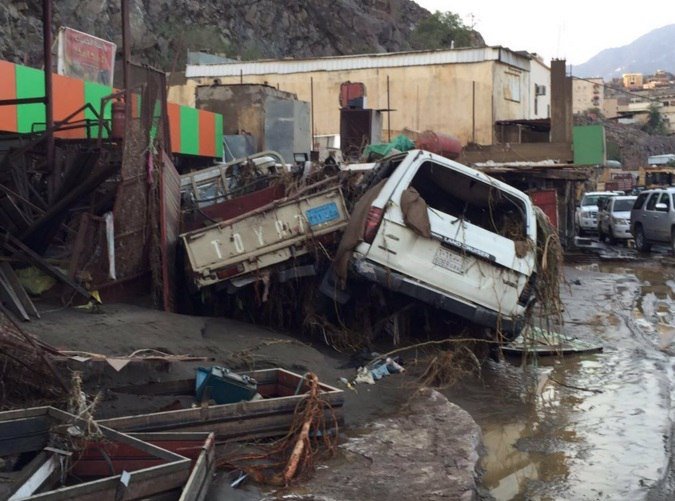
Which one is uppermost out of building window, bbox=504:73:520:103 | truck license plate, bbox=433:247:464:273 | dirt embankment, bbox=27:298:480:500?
building window, bbox=504:73:520:103

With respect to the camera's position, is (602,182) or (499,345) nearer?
(499,345)

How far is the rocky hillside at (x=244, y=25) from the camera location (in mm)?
39188

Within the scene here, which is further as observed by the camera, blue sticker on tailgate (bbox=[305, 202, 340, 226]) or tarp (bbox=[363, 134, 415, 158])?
tarp (bbox=[363, 134, 415, 158])

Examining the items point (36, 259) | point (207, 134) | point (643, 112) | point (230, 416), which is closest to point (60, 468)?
point (230, 416)

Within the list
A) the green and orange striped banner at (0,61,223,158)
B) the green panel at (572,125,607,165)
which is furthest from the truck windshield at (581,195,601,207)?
the green and orange striped banner at (0,61,223,158)

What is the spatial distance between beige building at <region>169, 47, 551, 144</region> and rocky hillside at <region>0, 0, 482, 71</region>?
554cm

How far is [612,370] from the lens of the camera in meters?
8.89

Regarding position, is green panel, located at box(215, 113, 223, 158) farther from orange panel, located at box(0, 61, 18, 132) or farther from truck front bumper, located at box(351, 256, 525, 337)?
truck front bumper, located at box(351, 256, 525, 337)

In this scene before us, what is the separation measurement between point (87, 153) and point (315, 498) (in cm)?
481

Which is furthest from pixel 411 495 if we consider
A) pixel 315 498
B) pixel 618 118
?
pixel 618 118

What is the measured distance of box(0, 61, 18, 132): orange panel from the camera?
36.7 feet

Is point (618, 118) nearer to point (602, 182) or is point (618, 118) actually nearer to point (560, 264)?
point (602, 182)

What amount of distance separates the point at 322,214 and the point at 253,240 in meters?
0.79

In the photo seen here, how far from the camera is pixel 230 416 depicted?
537cm
